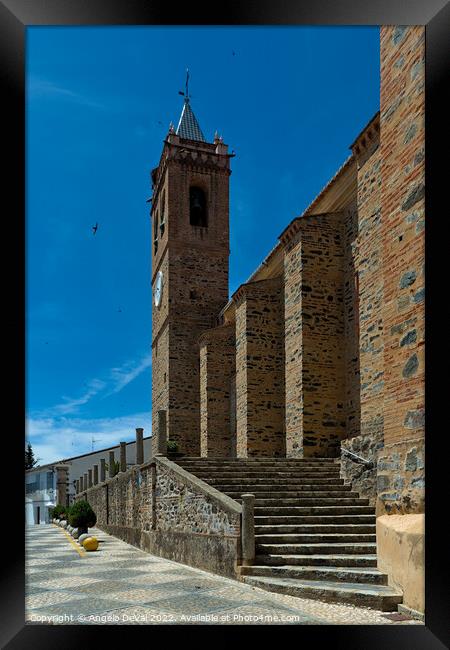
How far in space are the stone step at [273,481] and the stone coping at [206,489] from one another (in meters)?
0.61

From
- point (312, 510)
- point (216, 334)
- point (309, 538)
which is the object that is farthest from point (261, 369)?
point (309, 538)

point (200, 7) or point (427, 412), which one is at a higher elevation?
point (200, 7)

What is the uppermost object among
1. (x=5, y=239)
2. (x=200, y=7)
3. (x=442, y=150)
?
(x=200, y=7)

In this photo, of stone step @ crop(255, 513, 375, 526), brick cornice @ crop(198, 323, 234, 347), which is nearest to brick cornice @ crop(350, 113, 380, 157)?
stone step @ crop(255, 513, 375, 526)

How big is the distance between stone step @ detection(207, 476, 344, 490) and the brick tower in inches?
621

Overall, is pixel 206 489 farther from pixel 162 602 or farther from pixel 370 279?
pixel 370 279

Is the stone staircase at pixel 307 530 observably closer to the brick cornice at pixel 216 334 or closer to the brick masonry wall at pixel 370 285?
the brick masonry wall at pixel 370 285

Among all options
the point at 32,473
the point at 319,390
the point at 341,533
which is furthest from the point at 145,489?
the point at 32,473

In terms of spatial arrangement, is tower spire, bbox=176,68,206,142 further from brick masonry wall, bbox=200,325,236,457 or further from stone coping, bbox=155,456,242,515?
stone coping, bbox=155,456,242,515

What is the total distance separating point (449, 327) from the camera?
14.2 ft

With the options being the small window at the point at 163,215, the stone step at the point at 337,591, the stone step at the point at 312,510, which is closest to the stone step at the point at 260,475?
the stone step at the point at 312,510

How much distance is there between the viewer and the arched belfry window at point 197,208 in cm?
2956

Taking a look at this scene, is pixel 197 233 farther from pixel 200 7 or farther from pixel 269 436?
pixel 200 7

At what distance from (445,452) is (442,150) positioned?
230 cm
